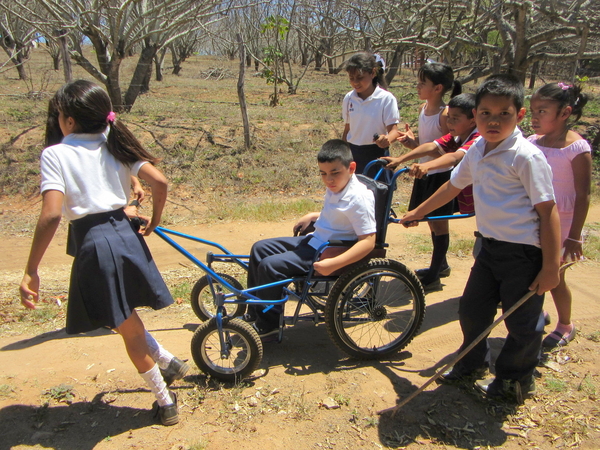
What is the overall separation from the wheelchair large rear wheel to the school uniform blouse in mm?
1380

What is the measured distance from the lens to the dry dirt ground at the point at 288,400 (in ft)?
8.39

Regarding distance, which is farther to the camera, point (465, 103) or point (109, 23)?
point (109, 23)

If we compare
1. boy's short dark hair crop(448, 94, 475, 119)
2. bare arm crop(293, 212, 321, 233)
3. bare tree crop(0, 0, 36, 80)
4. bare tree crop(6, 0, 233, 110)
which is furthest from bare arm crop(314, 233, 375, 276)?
bare tree crop(6, 0, 233, 110)

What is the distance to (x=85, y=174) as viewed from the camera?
2295 mm

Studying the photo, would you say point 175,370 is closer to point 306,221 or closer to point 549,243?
point 306,221

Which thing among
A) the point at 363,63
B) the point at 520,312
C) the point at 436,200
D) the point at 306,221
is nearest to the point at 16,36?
the point at 363,63

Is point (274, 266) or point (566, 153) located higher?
point (566, 153)

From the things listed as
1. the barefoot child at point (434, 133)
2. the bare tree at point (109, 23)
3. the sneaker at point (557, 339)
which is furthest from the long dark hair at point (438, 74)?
the bare tree at point (109, 23)

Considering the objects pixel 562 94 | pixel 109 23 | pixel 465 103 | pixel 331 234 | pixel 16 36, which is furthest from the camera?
pixel 16 36

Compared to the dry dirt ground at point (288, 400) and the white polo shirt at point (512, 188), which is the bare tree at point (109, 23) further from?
the white polo shirt at point (512, 188)

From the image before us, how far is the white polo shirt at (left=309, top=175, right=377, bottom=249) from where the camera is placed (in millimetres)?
3061

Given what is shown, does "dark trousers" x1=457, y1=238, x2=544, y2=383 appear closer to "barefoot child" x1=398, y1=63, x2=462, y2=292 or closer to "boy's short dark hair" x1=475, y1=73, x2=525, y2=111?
"boy's short dark hair" x1=475, y1=73, x2=525, y2=111

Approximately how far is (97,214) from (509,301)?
2115 millimetres

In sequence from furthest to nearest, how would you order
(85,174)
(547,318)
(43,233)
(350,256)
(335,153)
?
(547,318) → (335,153) → (350,256) → (85,174) → (43,233)
